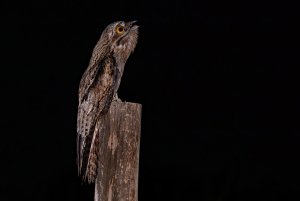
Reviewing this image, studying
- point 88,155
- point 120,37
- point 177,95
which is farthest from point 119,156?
point 177,95

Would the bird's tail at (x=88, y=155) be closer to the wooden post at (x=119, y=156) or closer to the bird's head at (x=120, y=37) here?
the wooden post at (x=119, y=156)

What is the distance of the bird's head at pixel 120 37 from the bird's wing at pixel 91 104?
187 mm

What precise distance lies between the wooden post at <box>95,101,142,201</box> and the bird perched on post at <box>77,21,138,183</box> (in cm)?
15

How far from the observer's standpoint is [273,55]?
7.64m

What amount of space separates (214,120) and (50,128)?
212 centimetres

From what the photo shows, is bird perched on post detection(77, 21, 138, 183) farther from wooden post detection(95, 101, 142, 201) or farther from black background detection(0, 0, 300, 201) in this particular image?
black background detection(0, 0, 300, 201)

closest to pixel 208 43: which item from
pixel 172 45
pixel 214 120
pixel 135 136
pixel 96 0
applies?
pixel 172 45

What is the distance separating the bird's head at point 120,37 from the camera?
157 inches

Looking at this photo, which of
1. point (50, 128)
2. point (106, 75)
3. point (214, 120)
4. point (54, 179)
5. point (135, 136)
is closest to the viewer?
point (135, 136)

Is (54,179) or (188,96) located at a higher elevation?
(188,96)

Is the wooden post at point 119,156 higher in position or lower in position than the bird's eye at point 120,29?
lower

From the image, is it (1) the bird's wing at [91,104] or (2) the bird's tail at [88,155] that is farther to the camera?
(1) the bird's wing at [91,104]

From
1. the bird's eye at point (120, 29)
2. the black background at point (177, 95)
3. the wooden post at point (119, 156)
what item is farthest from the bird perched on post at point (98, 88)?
the black background at point (177, 95)

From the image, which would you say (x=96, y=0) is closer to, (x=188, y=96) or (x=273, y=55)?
(x=188, y=96)
